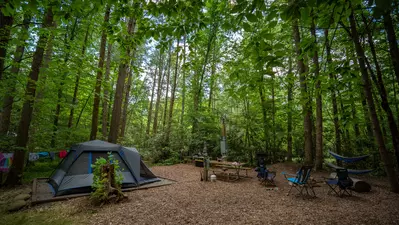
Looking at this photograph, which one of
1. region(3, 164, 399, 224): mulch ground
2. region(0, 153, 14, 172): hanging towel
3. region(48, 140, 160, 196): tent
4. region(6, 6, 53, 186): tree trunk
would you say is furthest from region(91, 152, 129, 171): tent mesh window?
region(0, 153, 14, 172): hanging towel

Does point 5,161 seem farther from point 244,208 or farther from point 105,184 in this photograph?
point 244,208

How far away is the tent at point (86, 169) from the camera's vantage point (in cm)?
495

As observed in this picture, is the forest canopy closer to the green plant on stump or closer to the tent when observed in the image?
the tent

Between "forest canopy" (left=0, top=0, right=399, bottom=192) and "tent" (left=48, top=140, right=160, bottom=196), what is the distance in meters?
1.40

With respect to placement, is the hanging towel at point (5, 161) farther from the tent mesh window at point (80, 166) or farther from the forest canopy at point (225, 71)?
the tent mesh window at point (80, 166)

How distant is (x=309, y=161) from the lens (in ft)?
27.1

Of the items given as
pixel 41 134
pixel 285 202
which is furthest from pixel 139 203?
pixel 41 134

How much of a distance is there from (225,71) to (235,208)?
222 inches

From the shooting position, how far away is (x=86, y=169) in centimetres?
534

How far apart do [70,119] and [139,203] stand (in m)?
8.26

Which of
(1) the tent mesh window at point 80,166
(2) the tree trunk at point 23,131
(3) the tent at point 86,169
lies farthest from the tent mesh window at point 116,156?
(2) the tree trunk at point 23,131

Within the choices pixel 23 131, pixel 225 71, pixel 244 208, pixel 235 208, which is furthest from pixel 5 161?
pixel 225 71

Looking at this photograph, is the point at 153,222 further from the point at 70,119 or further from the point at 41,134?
the point at 70,119

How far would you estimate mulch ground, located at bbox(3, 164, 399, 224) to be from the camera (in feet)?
11.5
